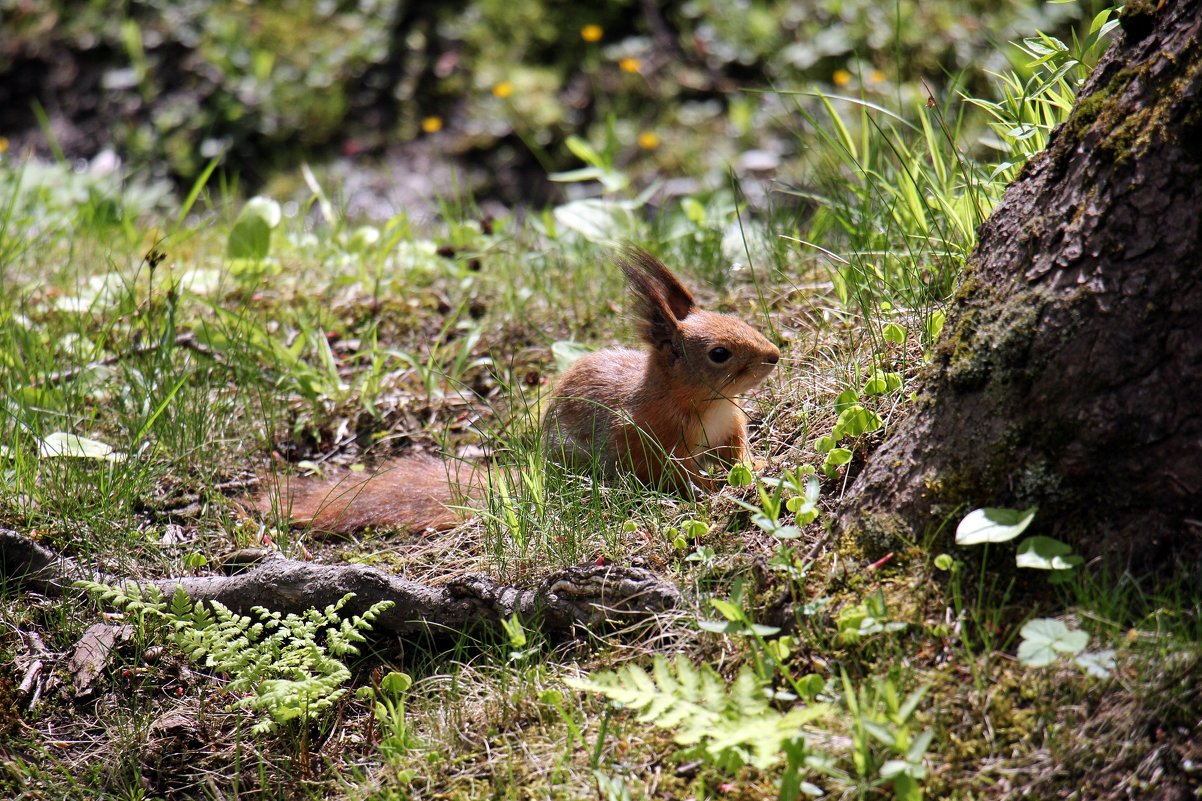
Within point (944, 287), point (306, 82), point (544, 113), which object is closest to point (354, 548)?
point (944, 287)

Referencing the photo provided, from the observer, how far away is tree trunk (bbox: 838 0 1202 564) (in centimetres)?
200

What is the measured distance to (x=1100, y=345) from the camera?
206 cm

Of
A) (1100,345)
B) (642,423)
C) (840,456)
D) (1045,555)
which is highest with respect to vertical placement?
(1100,345)

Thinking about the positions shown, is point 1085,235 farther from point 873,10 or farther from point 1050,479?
point 873,10

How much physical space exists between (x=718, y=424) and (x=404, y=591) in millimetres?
1022

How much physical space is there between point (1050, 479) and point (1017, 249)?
51 cm

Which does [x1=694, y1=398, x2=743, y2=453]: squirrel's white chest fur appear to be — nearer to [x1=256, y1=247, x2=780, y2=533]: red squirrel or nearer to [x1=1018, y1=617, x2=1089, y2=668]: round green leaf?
[x1=256, y1=247, x2=780, y2=533]: red squirrel

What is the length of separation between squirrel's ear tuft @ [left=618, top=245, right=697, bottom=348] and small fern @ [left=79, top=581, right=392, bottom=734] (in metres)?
1.16

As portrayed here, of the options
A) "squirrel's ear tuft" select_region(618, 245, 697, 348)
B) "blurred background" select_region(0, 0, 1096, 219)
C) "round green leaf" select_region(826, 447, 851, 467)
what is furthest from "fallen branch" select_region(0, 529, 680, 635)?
"blurred background" select_region(0, 0, 1096, 219)

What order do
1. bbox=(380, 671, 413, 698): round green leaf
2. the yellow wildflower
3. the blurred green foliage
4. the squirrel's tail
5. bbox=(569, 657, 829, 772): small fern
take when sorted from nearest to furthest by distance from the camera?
bbox=(569, 657, 829, 772): small fern → bbox=(380, 671, 413, 698): round green leaf → the squirrel's tail → the yellow wildflower → the blurred green foliage

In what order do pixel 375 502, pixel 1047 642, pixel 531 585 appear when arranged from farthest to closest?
pixel 375 502 → pixel 531 585 → pixel 1047 642

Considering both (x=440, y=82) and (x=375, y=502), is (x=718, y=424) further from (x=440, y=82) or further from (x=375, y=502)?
(x=440, y=82)

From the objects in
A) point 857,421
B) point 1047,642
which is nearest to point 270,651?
point 857,421

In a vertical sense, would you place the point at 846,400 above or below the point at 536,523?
above
